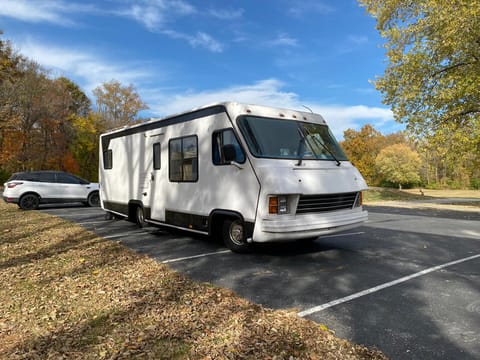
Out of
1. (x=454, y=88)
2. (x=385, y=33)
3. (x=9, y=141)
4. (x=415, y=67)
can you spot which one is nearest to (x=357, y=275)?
(x=454, y=88)

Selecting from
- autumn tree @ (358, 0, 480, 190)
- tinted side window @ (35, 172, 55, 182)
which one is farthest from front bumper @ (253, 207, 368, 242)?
tinted side window @ (35, 172, 55, 182)

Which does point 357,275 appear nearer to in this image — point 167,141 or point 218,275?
point 218,275

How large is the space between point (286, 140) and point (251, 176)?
1041 mm

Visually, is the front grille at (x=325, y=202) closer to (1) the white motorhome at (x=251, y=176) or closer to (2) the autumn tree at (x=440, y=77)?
(1) the white motorhome at (x=251, y=176)

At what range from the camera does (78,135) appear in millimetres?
40031

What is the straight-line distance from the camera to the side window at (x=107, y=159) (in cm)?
1080

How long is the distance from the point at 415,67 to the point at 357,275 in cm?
1262

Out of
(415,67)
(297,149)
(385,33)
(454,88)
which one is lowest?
(297,149)

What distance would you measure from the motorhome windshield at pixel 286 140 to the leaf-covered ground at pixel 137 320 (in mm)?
2449

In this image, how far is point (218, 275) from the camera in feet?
17.0

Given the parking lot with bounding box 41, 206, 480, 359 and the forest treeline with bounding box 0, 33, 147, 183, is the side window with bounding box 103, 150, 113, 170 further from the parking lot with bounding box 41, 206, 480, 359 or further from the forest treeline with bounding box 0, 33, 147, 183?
the forest treeline with bounding box 0, 33, 147, 183

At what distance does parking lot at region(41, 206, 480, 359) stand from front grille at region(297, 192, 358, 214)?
885 mm

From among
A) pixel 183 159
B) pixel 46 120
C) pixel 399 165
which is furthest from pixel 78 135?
pixel 399 165

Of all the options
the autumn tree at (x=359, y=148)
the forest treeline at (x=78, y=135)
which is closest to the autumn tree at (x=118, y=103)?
the forest treeline at (x=78, y=135)
